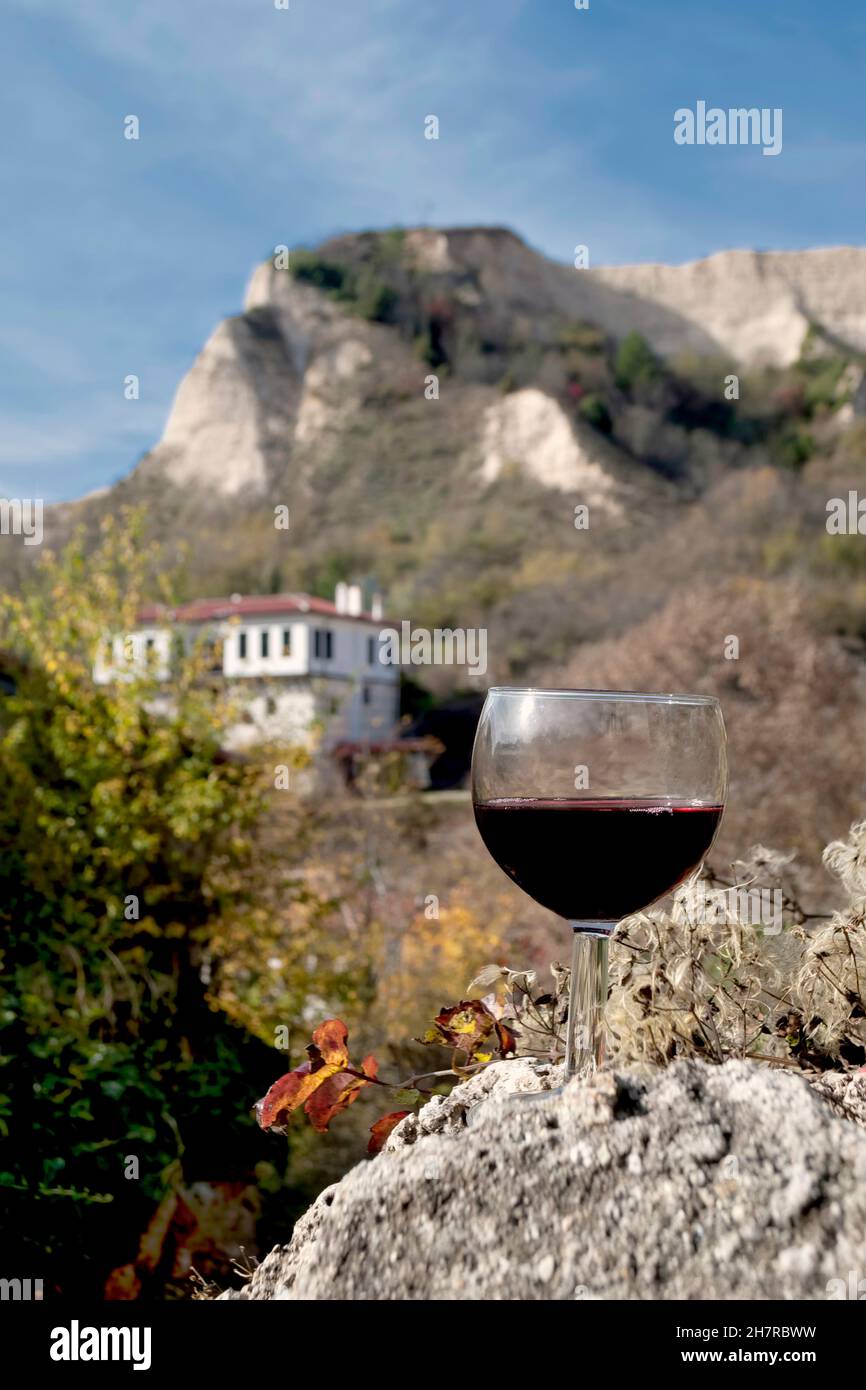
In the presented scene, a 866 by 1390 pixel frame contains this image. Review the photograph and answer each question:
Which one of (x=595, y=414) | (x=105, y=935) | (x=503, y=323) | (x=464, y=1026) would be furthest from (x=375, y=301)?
(x=464, y=1026)

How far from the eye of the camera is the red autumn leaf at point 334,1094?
115cm

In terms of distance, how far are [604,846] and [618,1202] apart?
0.41 meters

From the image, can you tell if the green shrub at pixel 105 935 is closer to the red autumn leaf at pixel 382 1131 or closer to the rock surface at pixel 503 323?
the red autumn leaf at pixel 382 1131

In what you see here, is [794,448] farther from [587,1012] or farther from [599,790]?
[587,1012]

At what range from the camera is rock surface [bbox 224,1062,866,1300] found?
0.76m

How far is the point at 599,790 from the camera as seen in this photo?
3.84ft

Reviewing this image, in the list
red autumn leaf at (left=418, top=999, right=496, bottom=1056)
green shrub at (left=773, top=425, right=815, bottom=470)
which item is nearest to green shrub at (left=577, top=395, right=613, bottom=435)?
green shrub at (left=773, top=425, right=815, bottom=470)

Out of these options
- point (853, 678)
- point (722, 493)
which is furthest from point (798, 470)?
point (853, 678)

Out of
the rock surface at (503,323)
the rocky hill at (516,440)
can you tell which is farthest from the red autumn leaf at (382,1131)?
the rock surface at (503,323)

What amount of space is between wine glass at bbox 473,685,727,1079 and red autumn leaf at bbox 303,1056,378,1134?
0.24 meters

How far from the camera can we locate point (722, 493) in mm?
46094

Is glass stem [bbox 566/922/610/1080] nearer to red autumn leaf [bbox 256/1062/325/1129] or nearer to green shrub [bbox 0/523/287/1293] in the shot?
red autumn leaf [bbox 256/1062/325/1129]
